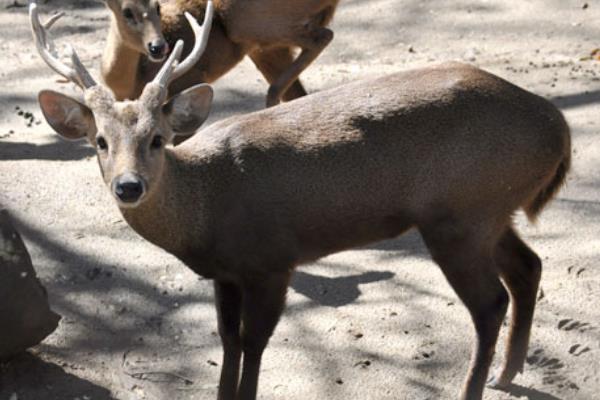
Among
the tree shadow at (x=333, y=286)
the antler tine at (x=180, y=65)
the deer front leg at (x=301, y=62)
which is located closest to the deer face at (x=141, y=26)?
the deer front leg at (x=301, y=62)

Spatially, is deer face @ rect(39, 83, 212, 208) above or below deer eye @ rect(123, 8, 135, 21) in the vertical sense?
above

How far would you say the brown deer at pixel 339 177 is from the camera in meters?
5.33

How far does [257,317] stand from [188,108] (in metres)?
0.99

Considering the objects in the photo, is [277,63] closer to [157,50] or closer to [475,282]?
[157,50]

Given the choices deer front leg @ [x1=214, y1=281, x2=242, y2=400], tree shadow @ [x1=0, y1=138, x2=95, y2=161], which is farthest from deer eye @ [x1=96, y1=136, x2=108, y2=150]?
tree shadow @ [x1=0, y1=138, x2=95, y2=161]

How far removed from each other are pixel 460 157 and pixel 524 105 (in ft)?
1.36

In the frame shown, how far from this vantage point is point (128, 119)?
5195 mm

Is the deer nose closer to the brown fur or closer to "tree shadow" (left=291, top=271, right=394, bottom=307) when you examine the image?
the brown fur

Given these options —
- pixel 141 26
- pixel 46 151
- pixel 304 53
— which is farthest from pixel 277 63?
pixel 46 151

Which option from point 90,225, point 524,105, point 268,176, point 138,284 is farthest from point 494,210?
point 90,225

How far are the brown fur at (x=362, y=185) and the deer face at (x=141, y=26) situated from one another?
6.83ft

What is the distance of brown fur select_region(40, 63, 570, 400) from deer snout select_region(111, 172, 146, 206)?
0.62ft

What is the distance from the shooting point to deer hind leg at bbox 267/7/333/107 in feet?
26.1

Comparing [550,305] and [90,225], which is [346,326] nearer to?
[550,305]
